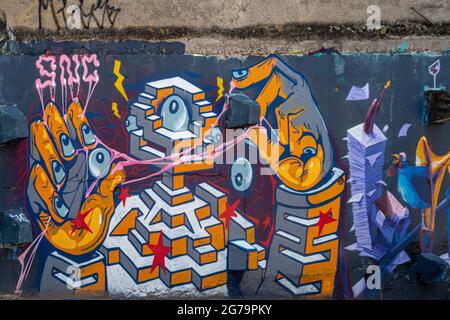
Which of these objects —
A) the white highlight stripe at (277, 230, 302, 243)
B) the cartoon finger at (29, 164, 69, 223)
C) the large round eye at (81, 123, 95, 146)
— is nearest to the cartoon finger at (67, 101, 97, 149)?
the large round eye at (81, 123, 95, 146)

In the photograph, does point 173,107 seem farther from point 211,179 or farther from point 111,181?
point 111,181

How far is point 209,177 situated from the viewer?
26.1 ft

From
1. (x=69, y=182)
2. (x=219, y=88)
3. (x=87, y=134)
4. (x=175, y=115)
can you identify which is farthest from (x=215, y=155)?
(x=69, y=182)

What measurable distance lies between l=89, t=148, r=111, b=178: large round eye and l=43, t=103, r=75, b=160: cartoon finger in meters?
0.23

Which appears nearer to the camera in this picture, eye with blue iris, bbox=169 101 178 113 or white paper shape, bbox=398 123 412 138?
eye with blue iris, bbox=169 101 178 113

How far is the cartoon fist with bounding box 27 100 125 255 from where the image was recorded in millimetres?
7938

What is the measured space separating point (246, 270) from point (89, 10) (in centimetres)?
342

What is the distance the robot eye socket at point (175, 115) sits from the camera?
792 centimetres

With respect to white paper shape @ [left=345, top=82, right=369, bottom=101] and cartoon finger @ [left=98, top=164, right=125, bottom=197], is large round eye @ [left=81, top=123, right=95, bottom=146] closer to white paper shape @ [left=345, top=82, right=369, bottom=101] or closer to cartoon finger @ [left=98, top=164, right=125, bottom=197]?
cartoon finger @ [left=98, top=164, right=125, bottom=197]

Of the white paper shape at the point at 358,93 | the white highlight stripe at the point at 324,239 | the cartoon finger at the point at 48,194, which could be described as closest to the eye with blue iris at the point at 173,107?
the cartoon finger at the point at 48,194

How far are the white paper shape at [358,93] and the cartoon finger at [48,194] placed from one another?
345cm

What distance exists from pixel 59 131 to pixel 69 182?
585 millimetres

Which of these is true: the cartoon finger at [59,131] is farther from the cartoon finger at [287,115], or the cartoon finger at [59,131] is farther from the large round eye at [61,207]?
the cartoon finger at [287,115]

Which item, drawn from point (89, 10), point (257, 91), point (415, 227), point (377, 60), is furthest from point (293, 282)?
point (89, 10)
